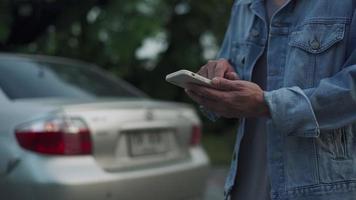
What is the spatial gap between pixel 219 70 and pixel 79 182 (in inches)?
67.6

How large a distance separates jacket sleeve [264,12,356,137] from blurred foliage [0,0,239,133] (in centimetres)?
630

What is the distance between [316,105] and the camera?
1.58 m

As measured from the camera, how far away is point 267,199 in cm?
176

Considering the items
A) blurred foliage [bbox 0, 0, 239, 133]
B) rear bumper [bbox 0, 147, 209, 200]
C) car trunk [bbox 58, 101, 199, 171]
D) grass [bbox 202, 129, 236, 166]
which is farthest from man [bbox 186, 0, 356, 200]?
grass [bbox 202, 129, 236, 166]

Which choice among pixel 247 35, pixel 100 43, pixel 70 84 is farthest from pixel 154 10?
pixel 247 35

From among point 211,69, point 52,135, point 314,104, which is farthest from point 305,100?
point 52,135

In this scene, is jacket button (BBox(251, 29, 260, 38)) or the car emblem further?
the car emblem

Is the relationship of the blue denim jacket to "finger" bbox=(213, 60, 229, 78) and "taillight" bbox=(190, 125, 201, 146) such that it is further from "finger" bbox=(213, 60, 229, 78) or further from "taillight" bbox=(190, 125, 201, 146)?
"taillight" bbox=(190, 125, 201, 146)

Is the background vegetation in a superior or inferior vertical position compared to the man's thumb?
inferior

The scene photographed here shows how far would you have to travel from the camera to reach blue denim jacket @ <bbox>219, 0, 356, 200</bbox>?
5.15 feet

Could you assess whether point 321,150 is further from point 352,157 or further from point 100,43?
point 100,43

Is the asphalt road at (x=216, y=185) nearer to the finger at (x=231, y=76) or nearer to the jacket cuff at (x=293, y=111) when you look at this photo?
the finger at (x=231, y=76)

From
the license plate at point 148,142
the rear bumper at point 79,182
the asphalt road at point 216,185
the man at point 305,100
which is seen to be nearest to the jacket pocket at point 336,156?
the man at point 305,100

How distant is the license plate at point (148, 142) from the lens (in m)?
3.73
